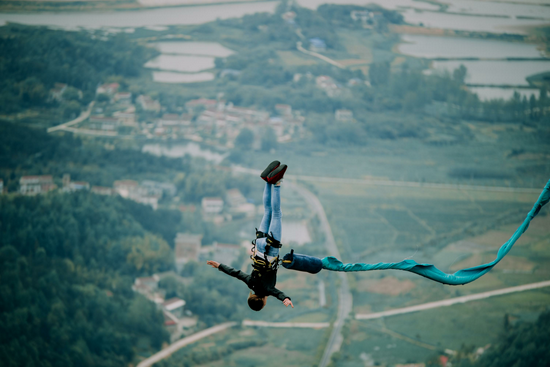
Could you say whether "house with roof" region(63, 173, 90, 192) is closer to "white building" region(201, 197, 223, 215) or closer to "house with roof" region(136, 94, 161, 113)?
"white building" region(201, 197, 223, 215)

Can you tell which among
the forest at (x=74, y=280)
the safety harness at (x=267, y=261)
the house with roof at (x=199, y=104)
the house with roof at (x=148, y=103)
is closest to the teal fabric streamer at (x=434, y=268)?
the safety harness at (x=267, y=261)

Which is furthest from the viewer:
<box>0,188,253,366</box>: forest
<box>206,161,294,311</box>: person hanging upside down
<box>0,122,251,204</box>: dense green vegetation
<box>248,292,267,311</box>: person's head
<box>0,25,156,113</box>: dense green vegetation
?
<box>0,25,156,113</box>: dense green vegetation

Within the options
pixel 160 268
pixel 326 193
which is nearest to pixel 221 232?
pixel 160 268

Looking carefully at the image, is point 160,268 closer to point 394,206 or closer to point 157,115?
point 394,206

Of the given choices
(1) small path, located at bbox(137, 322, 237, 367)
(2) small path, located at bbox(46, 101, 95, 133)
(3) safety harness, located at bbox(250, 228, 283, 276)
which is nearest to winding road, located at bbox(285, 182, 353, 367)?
(1) small path, located at bbox(137, 322, 237, 367)

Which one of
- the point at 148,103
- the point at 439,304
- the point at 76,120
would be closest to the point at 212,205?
the point at 76,120

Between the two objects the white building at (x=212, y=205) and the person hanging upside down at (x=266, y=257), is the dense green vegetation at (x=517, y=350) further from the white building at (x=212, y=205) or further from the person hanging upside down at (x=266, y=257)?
the person hanging upside down at (x=266, y=257)
